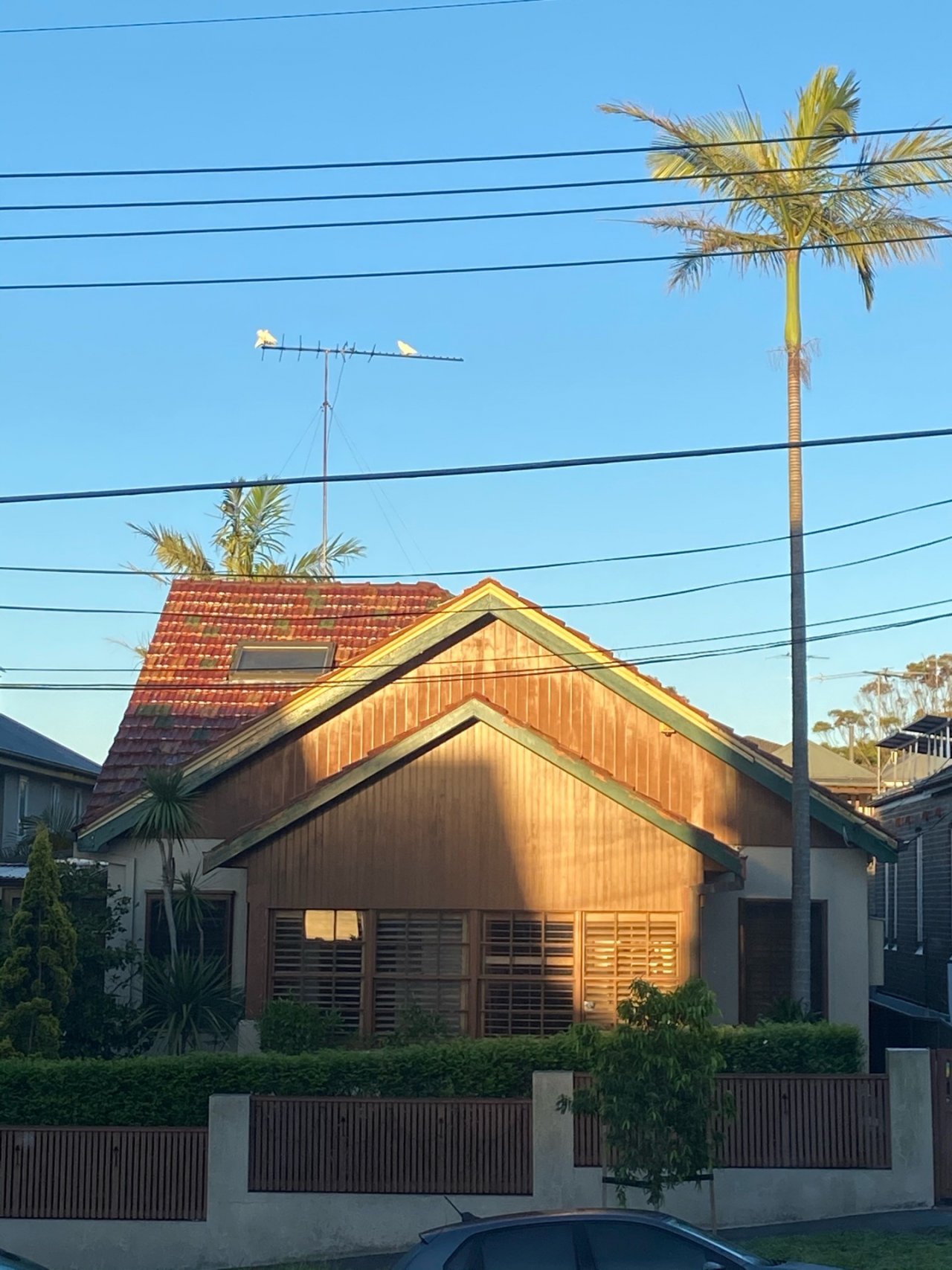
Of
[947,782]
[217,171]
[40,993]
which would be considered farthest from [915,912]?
[217,171]

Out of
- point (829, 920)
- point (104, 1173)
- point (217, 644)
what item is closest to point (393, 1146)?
point (104, 1173)

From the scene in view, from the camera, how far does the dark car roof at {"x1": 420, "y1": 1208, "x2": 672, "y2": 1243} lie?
394 inches

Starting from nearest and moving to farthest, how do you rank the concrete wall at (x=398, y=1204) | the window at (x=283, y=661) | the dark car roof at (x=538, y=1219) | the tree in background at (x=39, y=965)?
the dark car roof at (x=538, y=1219) → the concrete wall at (x=398, y=1204) → the tree in background at (x=39, y=965) → the window at (x=283, y=661)

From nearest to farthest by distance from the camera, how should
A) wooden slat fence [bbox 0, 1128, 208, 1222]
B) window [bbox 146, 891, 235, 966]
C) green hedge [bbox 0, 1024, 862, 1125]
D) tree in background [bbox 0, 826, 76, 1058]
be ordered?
wooden slat fence [bbox 0, 1128, 208, 1222], green hedge [bbox 0, 1024, 862, 1125], tree in background [bbox 0, 826, 76, 1058], window [bbox 146, 891, 235, 966]

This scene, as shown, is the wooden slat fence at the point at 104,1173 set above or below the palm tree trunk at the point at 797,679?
below

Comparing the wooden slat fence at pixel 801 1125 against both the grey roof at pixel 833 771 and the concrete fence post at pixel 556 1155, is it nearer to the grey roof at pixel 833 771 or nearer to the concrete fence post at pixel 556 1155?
the concrete fence post at pixel 556 1155

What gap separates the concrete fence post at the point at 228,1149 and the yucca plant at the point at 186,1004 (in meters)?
3.55

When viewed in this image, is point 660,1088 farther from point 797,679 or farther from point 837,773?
point 837,773

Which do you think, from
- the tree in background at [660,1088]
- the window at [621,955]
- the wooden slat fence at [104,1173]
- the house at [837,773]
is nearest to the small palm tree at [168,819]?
the wooden slat fence at [104,1173]

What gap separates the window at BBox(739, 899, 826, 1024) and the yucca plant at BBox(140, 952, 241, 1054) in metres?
7.11

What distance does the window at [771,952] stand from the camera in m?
20.9

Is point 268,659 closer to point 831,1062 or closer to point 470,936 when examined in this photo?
point 470,936

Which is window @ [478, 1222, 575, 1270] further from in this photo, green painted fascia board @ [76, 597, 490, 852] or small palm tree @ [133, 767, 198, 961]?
green painted fascia board @ [76, 597, 490, 852]

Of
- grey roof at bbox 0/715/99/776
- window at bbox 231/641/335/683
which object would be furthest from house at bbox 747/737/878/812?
window at bbox 231/641/335/683
